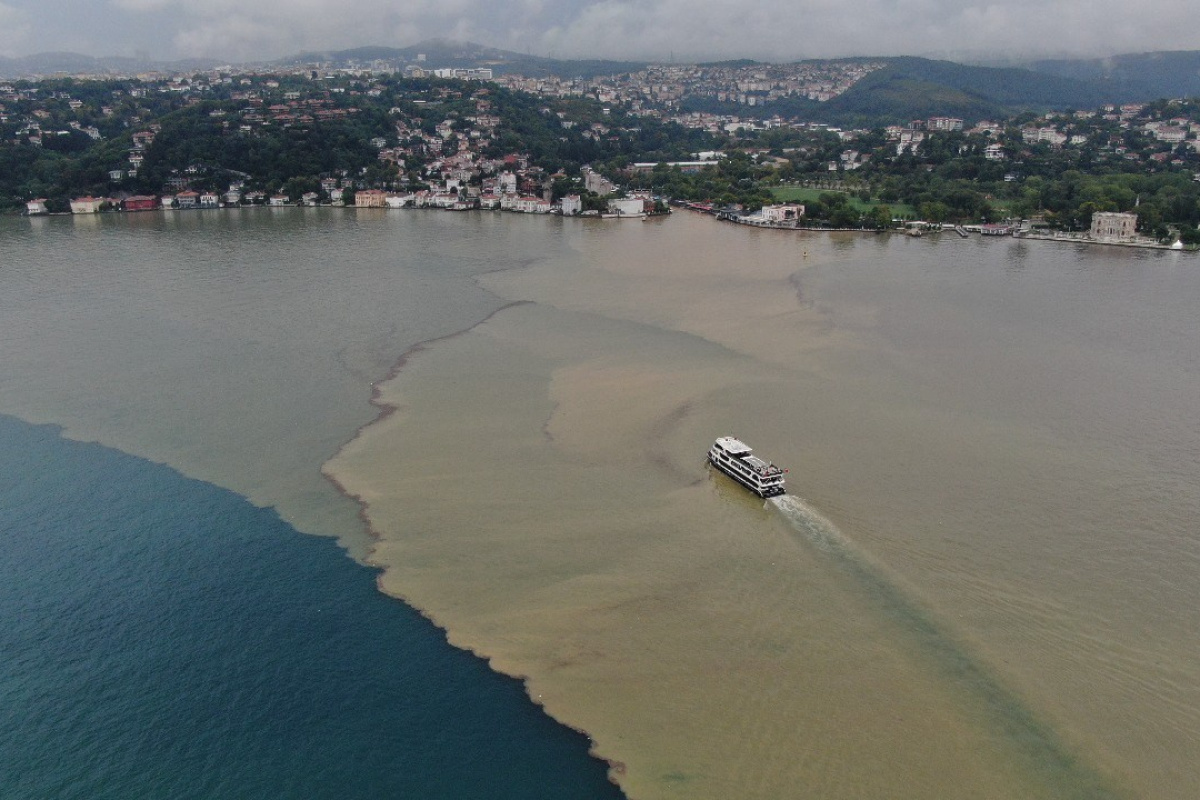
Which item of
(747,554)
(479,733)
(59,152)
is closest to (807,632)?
(747,554)

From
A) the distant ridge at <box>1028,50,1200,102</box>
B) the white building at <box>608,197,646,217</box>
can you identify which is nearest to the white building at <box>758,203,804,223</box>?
the white building at <box>608,197,646,217</box>

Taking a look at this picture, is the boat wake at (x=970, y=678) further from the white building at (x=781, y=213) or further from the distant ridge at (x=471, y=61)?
the distant ridge at (x=471, y=61)

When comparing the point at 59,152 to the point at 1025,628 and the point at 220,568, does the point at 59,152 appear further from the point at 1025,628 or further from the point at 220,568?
the point at 1025,628

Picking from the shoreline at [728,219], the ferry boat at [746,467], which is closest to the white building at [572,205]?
the shoreline at [728,219]

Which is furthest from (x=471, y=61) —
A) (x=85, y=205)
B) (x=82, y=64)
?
(x=85, y=205)

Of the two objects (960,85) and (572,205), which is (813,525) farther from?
(960,85)

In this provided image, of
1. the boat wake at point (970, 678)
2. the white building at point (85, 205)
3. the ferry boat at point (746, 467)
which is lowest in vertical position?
the boat wake at point (970, 678)
